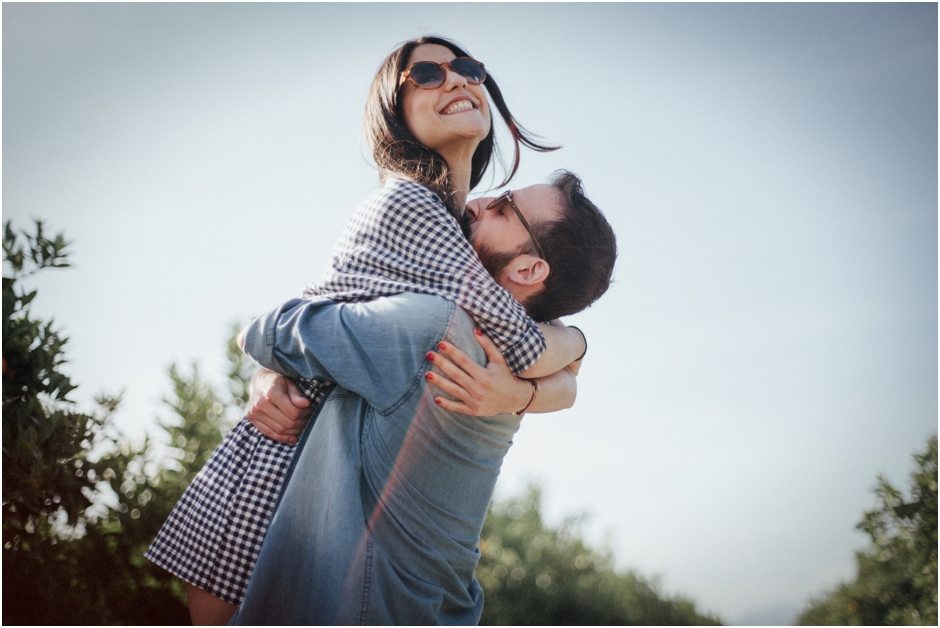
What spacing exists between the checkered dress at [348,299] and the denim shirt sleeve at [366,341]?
10cm

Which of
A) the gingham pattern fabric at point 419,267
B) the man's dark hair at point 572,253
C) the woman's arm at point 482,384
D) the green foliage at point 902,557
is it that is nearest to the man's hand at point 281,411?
the gingham pattern fabric at point 419,267

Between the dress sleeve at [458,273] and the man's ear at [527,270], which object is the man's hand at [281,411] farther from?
the man's ear at [527,270]

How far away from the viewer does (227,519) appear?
2266 millimetres

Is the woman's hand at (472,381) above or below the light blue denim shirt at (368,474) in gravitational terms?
above

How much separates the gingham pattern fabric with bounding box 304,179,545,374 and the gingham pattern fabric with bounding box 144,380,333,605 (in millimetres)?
388

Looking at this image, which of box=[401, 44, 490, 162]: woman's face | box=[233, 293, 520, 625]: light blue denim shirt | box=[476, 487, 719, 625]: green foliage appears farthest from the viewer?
box=[476, 487, 719, 625]: green foliage

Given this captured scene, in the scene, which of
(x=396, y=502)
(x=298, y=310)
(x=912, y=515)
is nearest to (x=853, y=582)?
(x=912, y=515)

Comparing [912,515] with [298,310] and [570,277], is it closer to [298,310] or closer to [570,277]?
[570,277]

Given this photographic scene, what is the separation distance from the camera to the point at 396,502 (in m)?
2.20

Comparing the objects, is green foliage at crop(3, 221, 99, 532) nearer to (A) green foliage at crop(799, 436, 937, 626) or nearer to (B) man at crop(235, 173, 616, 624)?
(B) man at crop(235, 173, 616, 624)

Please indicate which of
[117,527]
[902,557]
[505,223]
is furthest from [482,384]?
[902,557]

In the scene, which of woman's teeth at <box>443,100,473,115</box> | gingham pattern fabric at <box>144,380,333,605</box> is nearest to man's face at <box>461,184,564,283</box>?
woman's teeth at <box>443,100,473,115</box>

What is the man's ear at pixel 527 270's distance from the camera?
9.14 ft

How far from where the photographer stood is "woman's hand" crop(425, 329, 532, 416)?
2.23 metres
